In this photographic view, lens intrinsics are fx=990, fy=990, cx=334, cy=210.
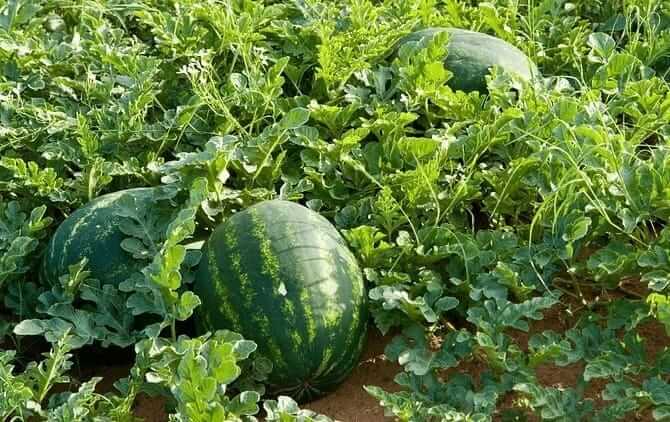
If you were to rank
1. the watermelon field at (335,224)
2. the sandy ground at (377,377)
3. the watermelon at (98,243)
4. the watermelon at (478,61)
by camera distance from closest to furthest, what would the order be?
the watermelon field at (335,224) < the sandy ground at (377,377) < the watermelon at (98,243) < the watermelon at (478,61)

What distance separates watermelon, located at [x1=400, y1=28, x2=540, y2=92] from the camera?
142 inches

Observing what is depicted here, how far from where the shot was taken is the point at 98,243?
3045mm

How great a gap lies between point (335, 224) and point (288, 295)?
50 cm

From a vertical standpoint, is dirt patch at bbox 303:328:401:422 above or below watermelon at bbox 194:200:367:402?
below

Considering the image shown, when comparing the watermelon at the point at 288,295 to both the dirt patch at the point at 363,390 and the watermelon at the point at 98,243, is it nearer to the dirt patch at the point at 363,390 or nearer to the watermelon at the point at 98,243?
the dirt patch at the point at 363,390

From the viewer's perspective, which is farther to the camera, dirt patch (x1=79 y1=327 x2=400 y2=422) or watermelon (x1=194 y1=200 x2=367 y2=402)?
dirt patch (x1=79 y1=327 x2=400 y2=422)

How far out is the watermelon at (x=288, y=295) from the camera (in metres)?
2.74

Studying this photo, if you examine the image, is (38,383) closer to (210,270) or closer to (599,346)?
(210,270)

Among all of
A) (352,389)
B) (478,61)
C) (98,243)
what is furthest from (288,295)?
(478,61)

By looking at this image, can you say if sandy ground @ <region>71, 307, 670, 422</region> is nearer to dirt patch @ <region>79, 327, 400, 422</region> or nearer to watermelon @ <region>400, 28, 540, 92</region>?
dirt patch @ <region>79, 327, 400, 422</region>

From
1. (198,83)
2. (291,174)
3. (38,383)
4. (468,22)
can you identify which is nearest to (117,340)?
(38,383)

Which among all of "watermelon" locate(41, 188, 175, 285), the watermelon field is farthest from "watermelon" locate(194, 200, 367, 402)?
"watermelon" locate(41, 188, 175, 285)

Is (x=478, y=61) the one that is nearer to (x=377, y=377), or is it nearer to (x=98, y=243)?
(x=377, y=377)

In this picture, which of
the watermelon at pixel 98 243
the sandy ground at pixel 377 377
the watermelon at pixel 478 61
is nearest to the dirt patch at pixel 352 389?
the sandy ground at pixel 377 377
